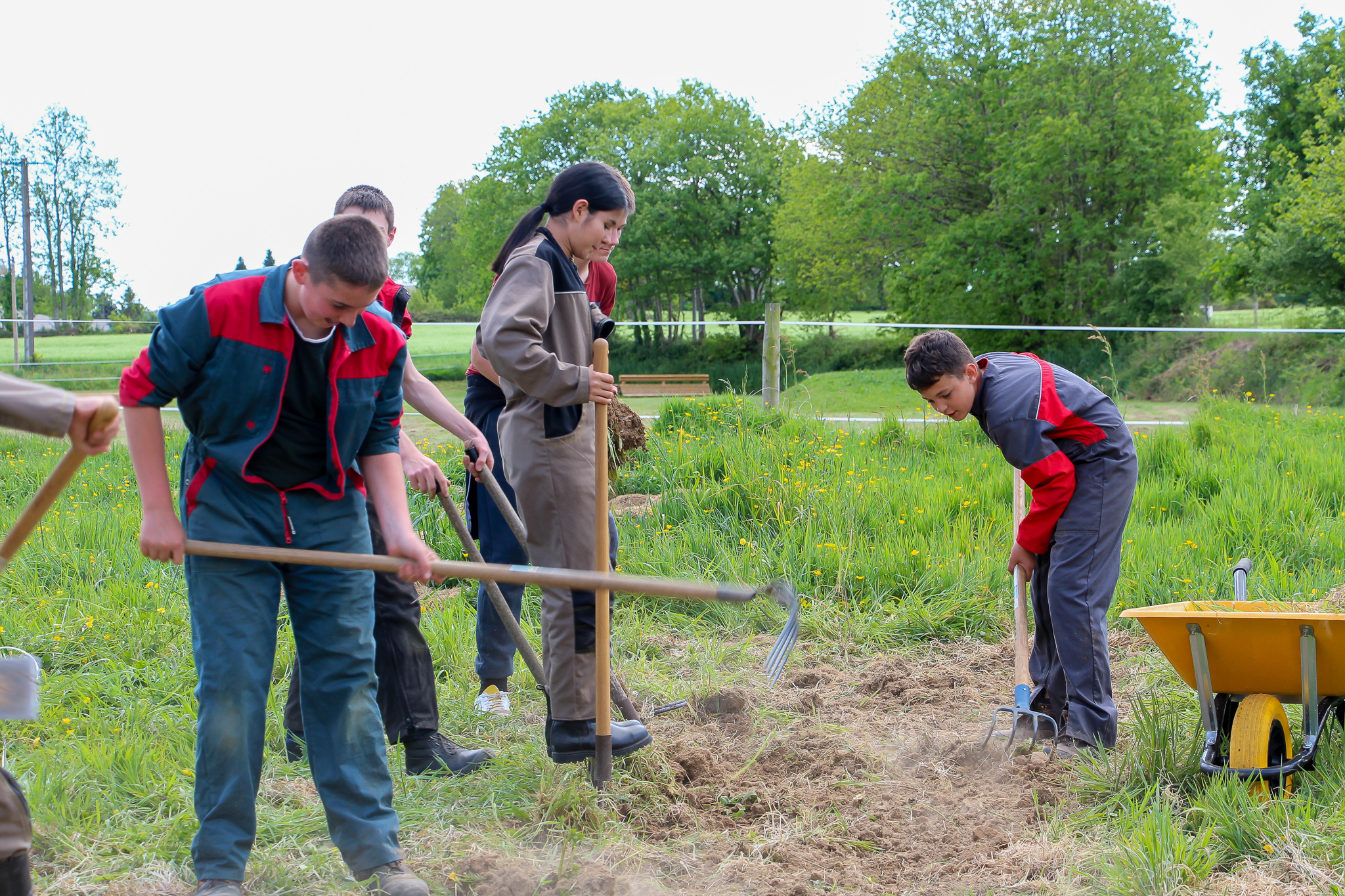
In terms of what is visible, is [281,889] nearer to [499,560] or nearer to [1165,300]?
[499,560]

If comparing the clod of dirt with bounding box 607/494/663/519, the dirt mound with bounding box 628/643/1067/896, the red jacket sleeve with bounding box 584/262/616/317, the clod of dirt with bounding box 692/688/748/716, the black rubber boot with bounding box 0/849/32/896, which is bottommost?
the dirt mound with bounding box 628/643/1067/896

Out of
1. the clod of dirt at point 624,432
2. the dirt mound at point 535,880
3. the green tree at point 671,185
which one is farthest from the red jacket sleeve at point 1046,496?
the green tree at point 671,185

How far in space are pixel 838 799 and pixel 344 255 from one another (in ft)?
7.15

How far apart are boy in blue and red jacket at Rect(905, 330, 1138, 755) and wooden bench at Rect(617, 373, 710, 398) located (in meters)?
16.0

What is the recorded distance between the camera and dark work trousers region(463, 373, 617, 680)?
364 cm

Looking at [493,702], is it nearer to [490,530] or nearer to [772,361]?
[490,530]

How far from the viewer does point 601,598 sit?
283 centimetres

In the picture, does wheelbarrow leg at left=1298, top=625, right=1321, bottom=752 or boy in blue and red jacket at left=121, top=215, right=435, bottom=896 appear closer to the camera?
boy in blue and red jacket at left=121, top=215, right=435, bottom=896

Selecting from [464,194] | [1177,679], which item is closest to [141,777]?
[1177,679]

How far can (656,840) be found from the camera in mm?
2834

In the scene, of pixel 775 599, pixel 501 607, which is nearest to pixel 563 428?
pixel 501 607

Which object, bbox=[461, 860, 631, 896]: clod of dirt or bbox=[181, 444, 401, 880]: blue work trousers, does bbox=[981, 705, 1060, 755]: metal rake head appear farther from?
bbox=[181, 444, 401, 880]: blue work trousers

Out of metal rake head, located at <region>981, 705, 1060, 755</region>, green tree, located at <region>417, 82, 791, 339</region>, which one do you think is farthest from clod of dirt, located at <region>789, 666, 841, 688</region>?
green tree, located at <region>417, 82, 791, 339</region>

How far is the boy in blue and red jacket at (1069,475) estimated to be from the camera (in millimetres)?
3252
